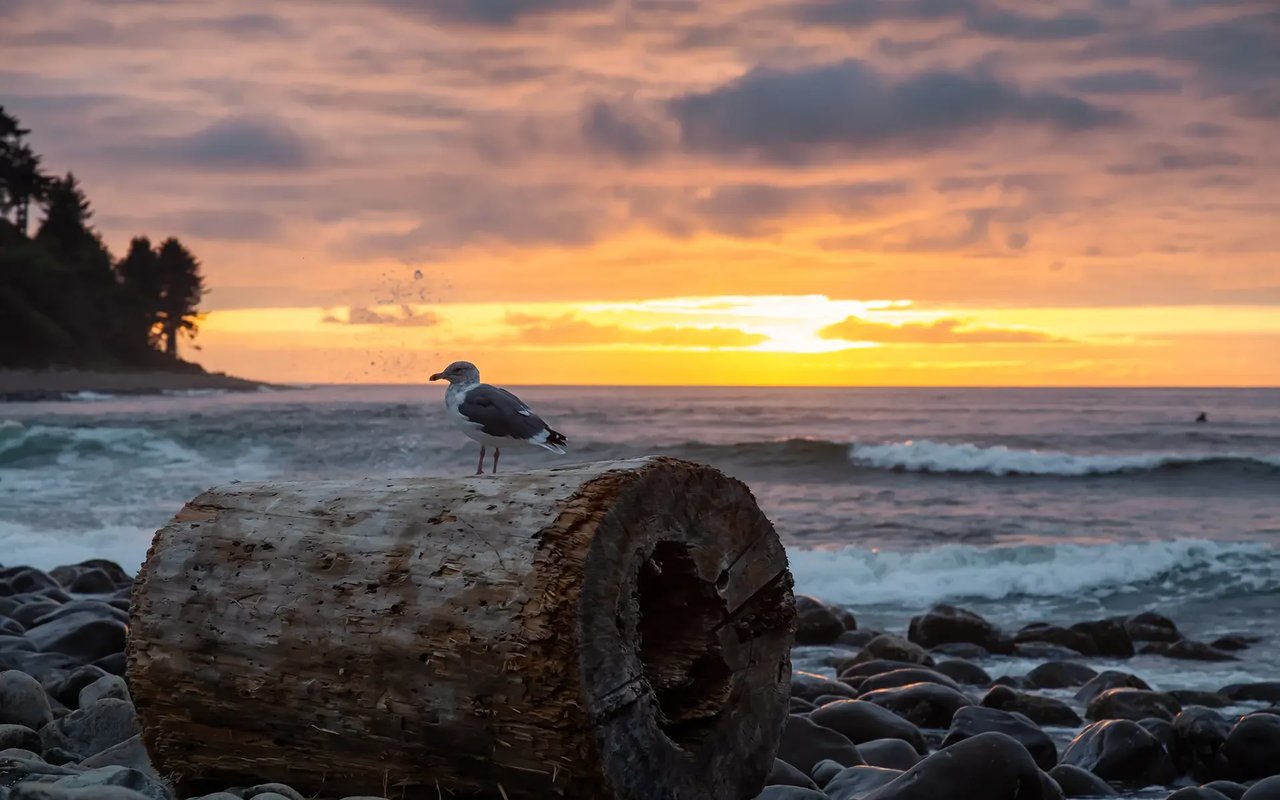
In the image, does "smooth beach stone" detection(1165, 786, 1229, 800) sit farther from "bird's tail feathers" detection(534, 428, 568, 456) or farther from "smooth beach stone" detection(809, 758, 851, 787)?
"bird's tail feathers" detection(534, 428, 568, 456)

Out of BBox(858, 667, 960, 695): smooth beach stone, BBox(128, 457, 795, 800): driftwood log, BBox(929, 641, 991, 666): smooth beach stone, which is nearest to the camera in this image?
BBox(128, 457, 795, 800): driftwood log

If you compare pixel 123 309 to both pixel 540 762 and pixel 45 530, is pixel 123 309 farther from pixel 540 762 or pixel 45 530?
pixel 540 762

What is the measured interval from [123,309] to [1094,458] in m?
68.2

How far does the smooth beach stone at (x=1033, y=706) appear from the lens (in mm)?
7575

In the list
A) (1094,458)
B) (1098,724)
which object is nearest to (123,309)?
(1094,458)

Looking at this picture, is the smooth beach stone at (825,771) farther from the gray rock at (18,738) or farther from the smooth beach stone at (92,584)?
the smooth beach stone at (92,584)

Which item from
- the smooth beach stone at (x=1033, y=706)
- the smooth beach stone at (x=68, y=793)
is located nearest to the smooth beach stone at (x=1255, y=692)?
the smooth beach stone at (x=1033, y=706)

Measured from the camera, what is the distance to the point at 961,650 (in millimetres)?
9875

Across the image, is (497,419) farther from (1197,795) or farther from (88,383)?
(88,383)

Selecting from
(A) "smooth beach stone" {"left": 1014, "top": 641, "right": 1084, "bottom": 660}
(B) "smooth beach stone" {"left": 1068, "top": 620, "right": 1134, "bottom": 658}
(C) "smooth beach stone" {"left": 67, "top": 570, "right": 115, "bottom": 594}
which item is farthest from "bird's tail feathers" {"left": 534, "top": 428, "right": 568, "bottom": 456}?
(C) "smooth beach stone" {"left": 67, "top": 570, "right": 115, "bottom": 594}

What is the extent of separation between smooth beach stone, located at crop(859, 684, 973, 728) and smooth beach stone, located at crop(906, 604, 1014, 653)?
296 centimetres

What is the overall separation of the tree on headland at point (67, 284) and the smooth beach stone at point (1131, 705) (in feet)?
231

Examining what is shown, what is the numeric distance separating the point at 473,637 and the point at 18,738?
2477 millimetres

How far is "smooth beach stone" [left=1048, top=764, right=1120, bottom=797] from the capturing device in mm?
5965
